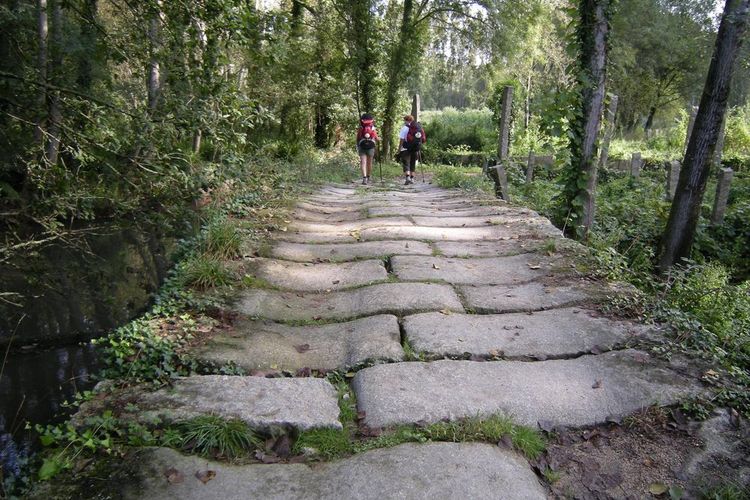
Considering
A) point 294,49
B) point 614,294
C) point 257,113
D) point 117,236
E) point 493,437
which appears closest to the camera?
point 493,437

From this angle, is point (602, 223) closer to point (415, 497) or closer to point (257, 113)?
point (257, 113)

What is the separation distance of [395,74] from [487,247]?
1324 centimetres

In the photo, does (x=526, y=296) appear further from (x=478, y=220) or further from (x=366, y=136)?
(x=366, y=136)

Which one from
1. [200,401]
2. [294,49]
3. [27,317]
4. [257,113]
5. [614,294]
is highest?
[294,49]

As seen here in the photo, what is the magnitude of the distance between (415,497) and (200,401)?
120 cm

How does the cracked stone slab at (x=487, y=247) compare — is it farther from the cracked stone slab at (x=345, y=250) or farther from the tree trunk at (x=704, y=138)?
the tree trunk at (x=704, y=138)

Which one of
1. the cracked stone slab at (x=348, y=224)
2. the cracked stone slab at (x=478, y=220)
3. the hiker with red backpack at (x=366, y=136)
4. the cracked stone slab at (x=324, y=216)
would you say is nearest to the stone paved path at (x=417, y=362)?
the cracked stone slab at (x=348, y=224)

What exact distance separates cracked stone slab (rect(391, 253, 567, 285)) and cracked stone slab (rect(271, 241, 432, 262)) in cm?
28

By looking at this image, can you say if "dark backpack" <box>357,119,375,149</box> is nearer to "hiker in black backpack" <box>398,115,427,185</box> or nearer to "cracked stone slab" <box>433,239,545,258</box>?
"hiker in black backpack" <box>398,115,427,185</box>

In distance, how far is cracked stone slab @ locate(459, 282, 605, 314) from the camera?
4.08 meters

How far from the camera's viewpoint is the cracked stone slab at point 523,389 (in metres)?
2.67

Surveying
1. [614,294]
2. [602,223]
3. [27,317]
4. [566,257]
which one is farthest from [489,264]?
[27,317]

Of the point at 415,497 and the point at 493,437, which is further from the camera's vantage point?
the point at 493,437

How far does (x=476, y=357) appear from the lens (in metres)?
3.28
